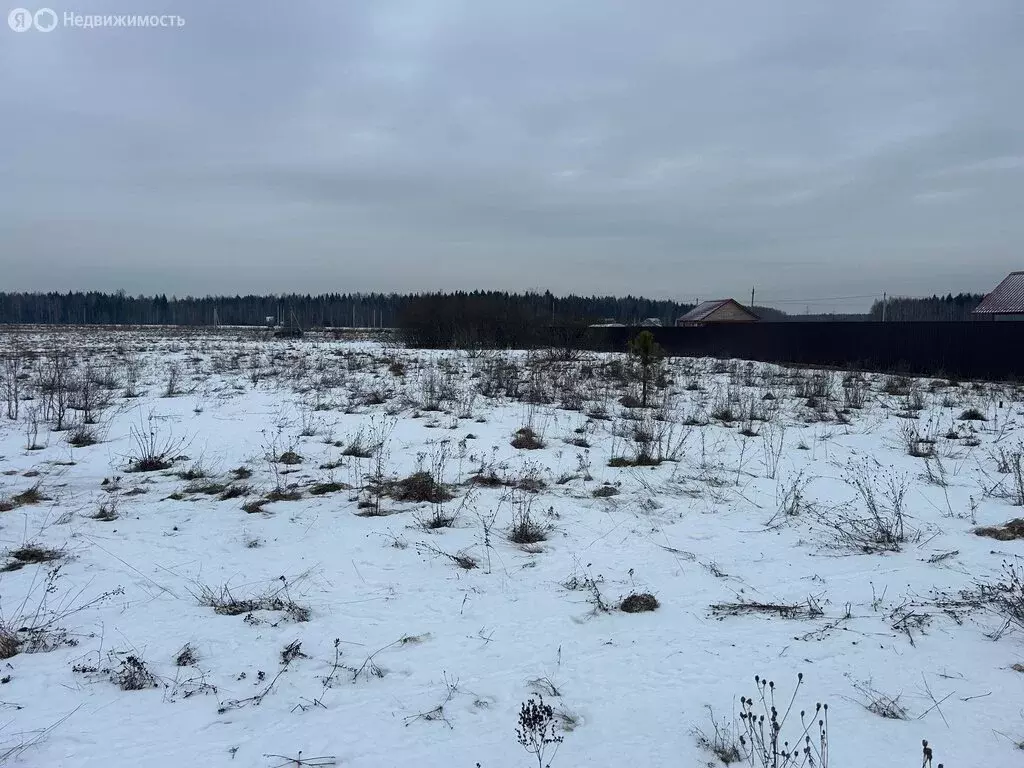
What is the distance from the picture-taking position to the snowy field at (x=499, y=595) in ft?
9.34

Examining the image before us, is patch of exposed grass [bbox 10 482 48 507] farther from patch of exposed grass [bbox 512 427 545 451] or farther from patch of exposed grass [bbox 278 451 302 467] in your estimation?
patch of exposed grass [bbox 512 427 545 451]

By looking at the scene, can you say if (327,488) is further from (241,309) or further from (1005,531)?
(241,309)

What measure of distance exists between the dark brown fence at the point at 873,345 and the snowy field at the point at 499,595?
11104 millimetres

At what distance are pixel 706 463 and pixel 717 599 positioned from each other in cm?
379

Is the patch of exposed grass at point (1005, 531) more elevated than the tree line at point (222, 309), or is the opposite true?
the tree line at point (222, 309)

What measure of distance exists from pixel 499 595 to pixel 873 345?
21.6 metres

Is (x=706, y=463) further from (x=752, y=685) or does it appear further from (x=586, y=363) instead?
(x=586, y=363)

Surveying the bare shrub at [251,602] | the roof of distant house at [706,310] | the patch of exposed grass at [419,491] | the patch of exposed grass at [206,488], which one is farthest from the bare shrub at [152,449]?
the roof of distant house at [706,310]

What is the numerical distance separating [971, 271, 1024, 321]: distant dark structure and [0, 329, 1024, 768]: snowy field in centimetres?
2439

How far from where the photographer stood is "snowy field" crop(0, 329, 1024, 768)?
2.85 m

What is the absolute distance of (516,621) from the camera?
3.92 meters

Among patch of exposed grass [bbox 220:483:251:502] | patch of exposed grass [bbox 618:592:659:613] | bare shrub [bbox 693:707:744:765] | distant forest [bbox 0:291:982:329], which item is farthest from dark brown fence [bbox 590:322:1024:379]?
distant forest [bbox 0:291:982:329]

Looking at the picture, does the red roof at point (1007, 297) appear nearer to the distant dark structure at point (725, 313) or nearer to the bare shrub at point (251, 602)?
the distant dark structure at point (725, 313)

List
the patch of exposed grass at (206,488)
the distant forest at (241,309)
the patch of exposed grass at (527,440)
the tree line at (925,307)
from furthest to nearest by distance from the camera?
the distant forest at (241,309) < the tree line at (925,307) < the patch of exposed grass at (527,440) < the patch of exposed grass at (206,488)
